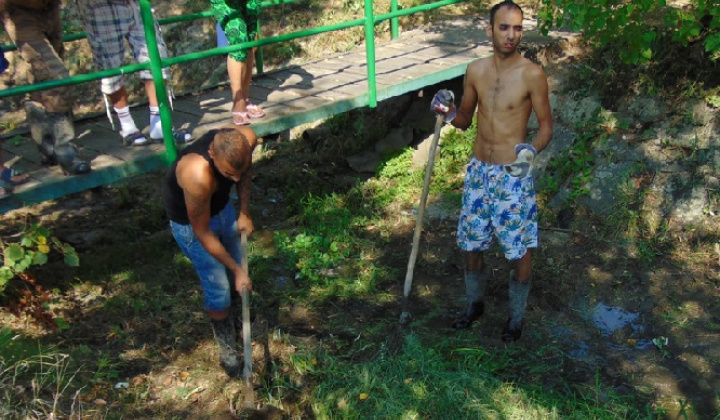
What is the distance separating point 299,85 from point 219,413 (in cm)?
350

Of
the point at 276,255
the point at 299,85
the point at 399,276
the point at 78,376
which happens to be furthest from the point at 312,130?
the point at 78,376

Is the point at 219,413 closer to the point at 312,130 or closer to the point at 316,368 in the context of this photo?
the point at 316,368

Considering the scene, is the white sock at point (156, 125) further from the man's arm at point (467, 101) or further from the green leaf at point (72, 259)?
the man's arm at point (467, 101)

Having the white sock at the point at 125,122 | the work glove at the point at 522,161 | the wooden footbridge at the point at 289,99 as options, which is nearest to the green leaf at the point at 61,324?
the wooden footbridge at the point at 289,99

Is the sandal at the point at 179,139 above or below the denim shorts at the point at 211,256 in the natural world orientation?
above

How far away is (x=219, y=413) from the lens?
13.4 feet

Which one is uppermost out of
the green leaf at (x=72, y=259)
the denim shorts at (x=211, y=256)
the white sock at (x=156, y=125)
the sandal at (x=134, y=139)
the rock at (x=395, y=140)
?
the white sock at (x=156, y=125)

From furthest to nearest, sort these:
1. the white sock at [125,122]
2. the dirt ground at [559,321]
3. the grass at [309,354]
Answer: the white sock at [125,122] < the dirt ground at [559,321] < the grass at [309,354]

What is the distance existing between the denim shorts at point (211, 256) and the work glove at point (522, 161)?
1.76 meters

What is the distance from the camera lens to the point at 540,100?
13.1 ft

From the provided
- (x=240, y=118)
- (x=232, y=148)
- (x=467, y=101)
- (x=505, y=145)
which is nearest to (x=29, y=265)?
(x=240, y=118)

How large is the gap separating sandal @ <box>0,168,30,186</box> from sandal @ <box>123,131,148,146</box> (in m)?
0.79

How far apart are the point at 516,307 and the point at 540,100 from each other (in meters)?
1.40

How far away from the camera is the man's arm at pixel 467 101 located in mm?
4285
